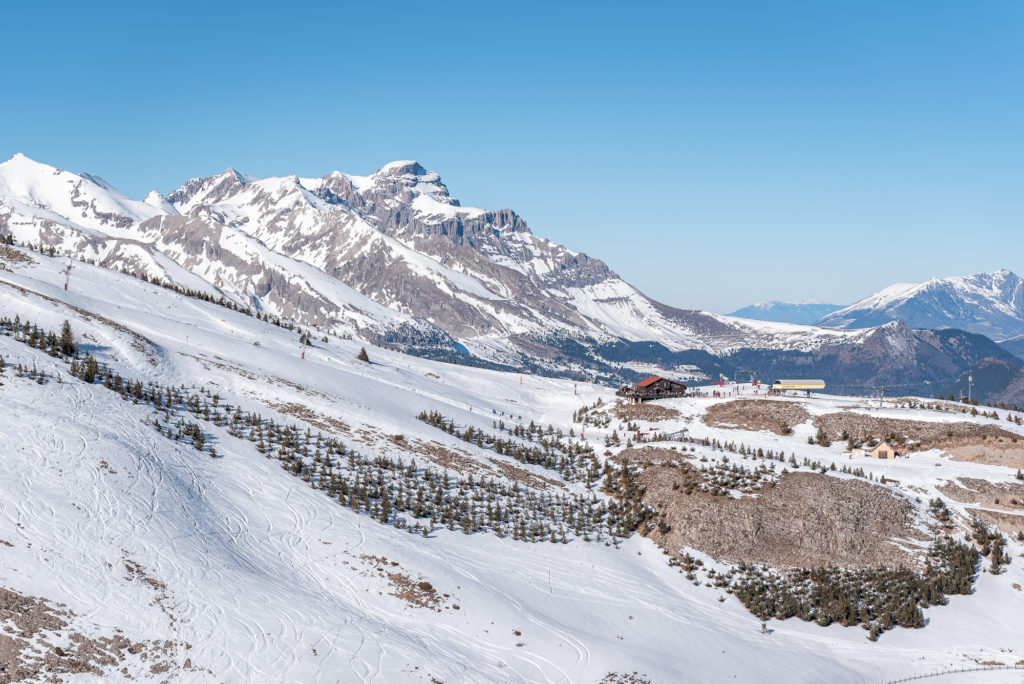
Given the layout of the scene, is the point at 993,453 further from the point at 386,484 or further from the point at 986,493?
the point at 386,484

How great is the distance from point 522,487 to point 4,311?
176ft

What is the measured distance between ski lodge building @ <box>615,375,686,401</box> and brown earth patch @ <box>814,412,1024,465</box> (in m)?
22.9

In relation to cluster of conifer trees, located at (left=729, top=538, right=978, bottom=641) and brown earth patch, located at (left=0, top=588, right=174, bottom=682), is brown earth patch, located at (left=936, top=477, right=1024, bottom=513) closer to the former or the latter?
cluster of conifer trees, located at (left=729, top=538, right=978, bottom=641)

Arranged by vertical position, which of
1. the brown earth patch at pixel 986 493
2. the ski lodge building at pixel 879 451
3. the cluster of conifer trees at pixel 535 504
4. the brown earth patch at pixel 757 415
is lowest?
the cluster of conifer trees at pixel 535 504

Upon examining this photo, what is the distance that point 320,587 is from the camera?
32.1m

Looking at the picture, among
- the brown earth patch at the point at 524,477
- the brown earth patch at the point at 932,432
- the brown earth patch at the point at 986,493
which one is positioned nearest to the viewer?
the brown earth patch at the point at 986,493

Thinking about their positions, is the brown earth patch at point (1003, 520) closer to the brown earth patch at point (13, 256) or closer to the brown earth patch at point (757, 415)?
the brown earth patch at point (757, 415)

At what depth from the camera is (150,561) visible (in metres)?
→ 30.0

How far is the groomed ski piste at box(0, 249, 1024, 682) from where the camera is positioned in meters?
26.6

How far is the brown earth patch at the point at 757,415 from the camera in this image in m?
72.5

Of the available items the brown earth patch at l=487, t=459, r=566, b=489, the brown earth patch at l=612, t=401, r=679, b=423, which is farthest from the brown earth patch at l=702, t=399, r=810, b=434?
the brown earth patch at l=487, t=459, r=566, b=489

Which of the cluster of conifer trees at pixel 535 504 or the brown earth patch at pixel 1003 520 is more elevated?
the brown earth patch at pixel 1003 520

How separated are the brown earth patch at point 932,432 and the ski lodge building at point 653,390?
2288cm

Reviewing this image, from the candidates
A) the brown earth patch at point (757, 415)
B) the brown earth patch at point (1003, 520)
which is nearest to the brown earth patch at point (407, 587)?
the brown earth patch at point (1003, 520)
